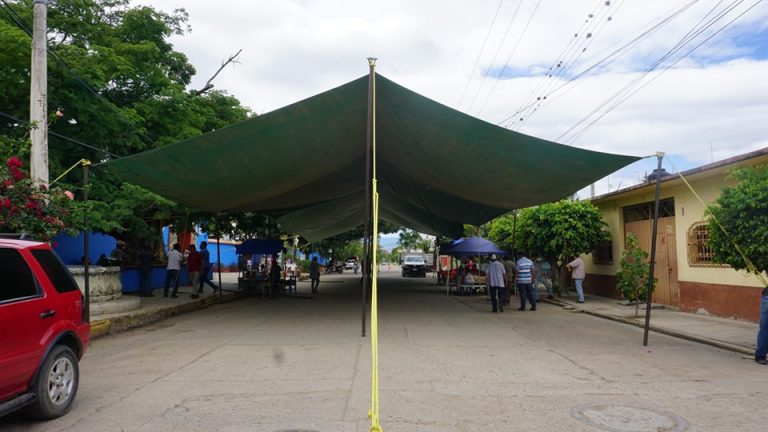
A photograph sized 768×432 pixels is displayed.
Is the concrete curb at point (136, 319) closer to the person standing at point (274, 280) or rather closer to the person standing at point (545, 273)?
the person standing at point (274, 280)

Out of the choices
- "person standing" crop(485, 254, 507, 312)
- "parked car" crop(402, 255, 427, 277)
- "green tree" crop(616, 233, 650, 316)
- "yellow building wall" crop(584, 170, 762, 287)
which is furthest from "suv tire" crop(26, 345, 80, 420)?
"parked car" crop(402, 255, 427, 277)

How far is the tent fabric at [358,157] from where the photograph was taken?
999cm

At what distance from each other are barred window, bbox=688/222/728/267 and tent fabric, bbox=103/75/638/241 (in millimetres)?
3834

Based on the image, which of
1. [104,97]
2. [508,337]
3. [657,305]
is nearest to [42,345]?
[508,337]

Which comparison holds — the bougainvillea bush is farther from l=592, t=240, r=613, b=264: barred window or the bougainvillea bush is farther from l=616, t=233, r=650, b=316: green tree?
l=592, t=240, r=613, b=264: barred window

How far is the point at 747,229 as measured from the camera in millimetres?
8117

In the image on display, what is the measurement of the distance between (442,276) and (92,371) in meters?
26.7

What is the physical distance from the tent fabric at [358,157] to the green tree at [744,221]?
195 cm

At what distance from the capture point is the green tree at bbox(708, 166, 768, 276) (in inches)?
311

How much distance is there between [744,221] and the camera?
812cm

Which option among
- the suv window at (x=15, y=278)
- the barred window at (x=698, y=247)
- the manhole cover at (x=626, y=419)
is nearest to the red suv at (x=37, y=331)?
the suv window at (x=15, y=278)

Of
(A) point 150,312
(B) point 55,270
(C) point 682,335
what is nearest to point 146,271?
(A) point 150,312

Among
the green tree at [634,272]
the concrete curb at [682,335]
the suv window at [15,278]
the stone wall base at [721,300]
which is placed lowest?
the concrete curb at [682,335]

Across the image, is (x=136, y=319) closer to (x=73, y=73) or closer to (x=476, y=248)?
(x=73, y=73)
